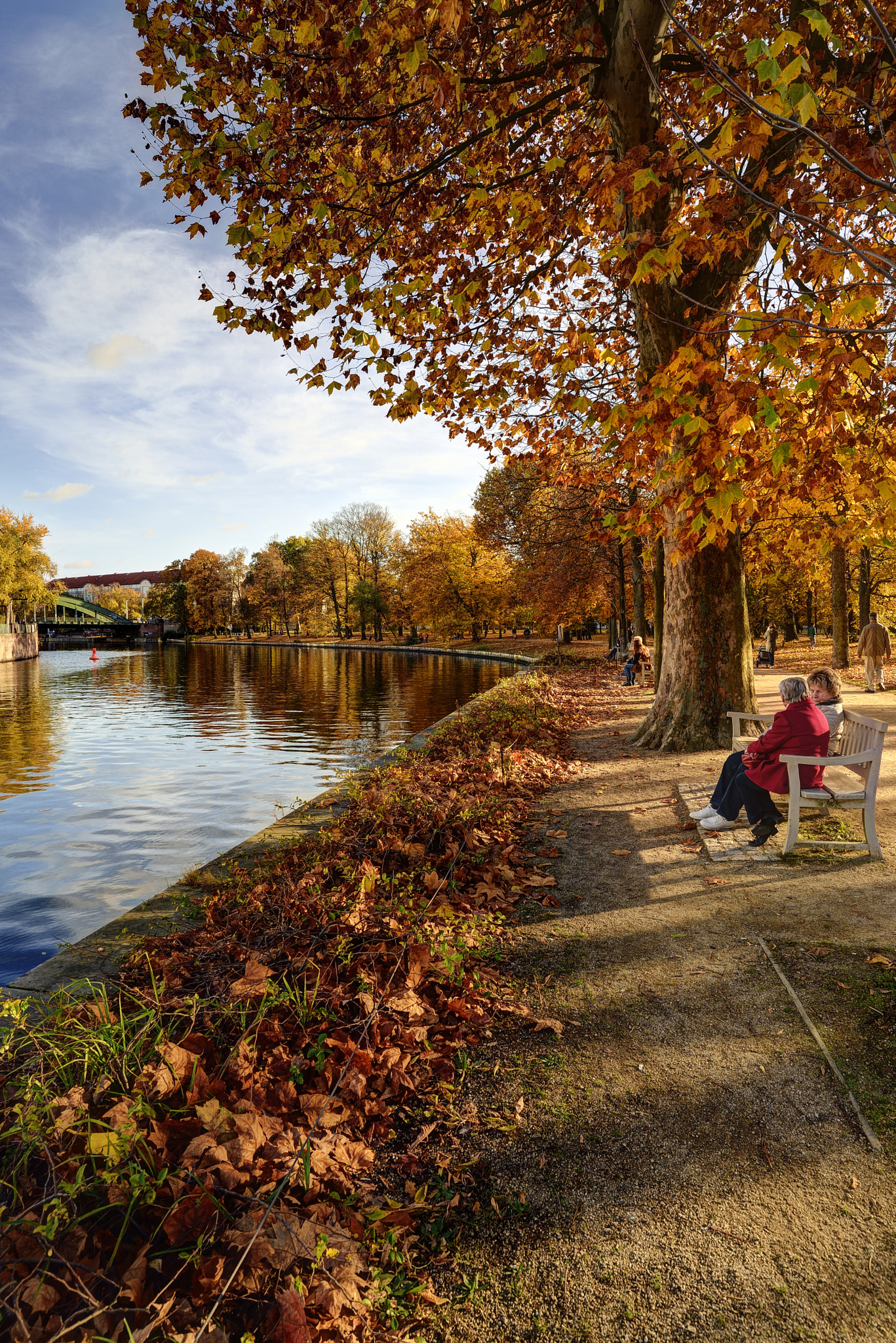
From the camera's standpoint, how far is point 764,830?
5.89 metres

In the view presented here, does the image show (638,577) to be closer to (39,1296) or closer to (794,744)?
(794,744)

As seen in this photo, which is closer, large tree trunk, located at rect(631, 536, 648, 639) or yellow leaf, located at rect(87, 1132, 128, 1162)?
yellow leaf, located at rect(87, 1132, 128, 1162)

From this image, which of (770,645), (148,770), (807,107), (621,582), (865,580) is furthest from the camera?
(621,582)

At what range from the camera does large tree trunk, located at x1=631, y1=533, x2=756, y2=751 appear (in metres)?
9.73

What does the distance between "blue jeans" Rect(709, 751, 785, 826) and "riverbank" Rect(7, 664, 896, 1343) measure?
78 cm

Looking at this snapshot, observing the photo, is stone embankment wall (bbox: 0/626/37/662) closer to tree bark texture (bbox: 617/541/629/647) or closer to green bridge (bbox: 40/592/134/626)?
green bridge (bbox: 40/592/134/626)

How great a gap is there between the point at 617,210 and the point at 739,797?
488 centimetres

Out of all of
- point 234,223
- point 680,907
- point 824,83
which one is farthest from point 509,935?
point 234,223

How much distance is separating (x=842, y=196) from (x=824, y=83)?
0.82m

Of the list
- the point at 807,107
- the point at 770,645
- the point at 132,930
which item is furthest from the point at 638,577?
the point at 132,930

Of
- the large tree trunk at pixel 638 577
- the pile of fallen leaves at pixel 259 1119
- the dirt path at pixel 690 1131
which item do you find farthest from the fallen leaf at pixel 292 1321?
the large tree trunk at pixel 638 577

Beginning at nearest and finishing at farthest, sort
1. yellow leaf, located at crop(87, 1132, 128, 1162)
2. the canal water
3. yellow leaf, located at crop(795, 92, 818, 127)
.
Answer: yellow leaf, located at crop(87, 1132, 128, 1162) → yellow leaf, located at crop(795, 92, 818, 127) → the canal water

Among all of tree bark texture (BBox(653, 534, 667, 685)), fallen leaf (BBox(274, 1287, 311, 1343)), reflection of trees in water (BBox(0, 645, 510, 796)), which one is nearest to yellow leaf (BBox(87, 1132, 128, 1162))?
fallen leaf (BBox(274, 1287, 311, 1343))

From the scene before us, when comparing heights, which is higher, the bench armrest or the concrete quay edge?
the bench armrest
